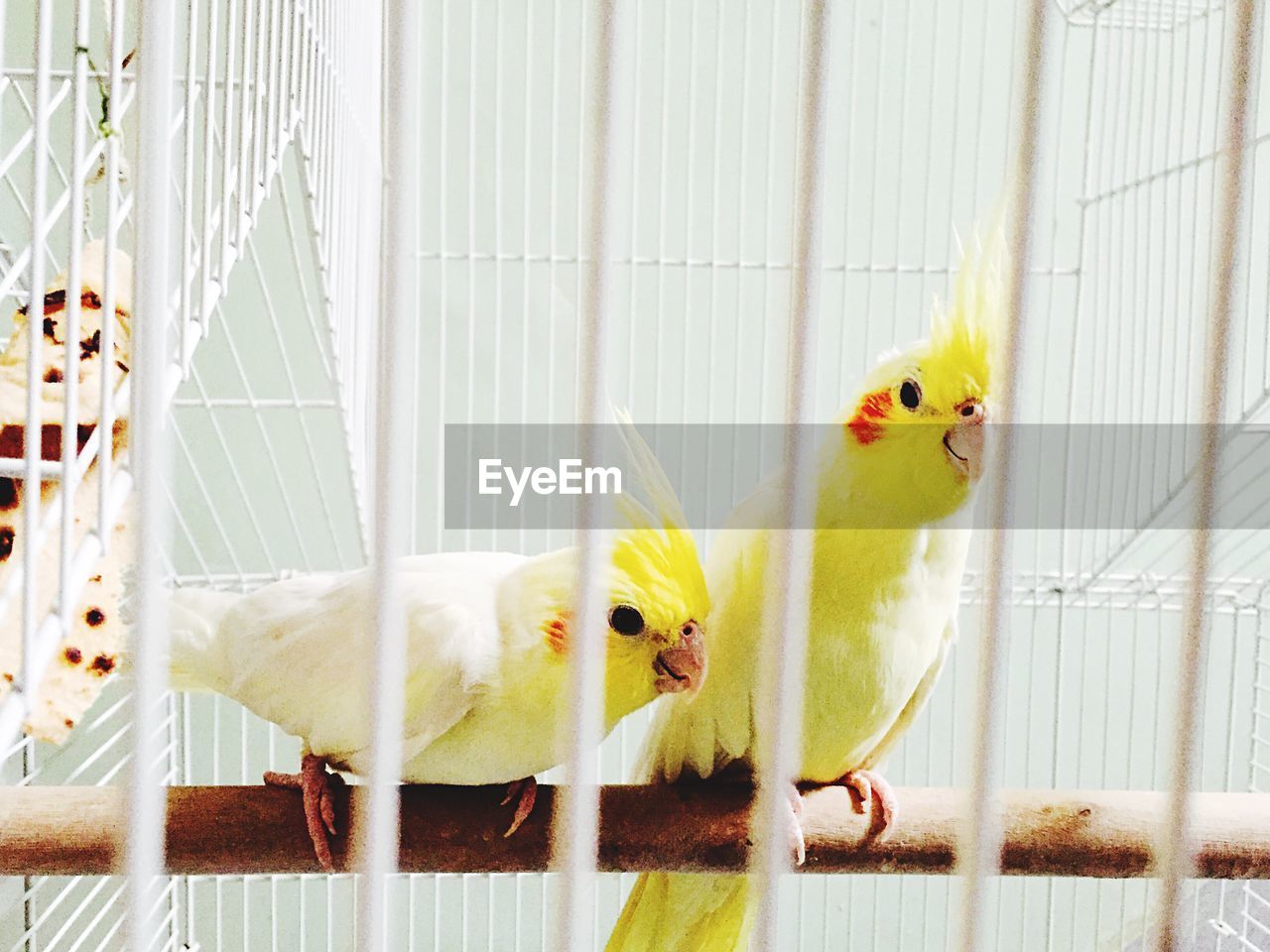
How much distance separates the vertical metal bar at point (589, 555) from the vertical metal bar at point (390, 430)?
0.04 meters

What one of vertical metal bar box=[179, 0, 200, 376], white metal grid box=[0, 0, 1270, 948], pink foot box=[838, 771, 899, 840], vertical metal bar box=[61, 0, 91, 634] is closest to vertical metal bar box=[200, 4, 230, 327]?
Answer: vertical metal bar box=[179, 0, 200, 376]

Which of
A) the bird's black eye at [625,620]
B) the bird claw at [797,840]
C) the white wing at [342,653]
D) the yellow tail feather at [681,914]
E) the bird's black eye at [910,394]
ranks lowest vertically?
the yellow tail feather at [681,914]

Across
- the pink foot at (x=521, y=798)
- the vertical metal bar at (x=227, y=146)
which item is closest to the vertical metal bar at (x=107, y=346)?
the vertical metal bar at (x=227, y=146)

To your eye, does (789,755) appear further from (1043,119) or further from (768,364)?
(768,364)

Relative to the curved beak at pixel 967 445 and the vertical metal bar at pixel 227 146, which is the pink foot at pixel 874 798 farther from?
the vertical metal bar at pixel 227 146

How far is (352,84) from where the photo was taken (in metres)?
1.05

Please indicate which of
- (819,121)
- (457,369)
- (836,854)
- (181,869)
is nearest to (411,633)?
(181,869)

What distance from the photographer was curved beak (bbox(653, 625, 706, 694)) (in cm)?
51

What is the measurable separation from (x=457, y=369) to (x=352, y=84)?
0.39 m

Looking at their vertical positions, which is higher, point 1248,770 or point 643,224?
point 643,224

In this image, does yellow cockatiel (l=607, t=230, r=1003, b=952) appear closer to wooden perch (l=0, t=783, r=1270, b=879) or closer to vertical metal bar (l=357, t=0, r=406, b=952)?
wooden perch (l=0, t=783, r=1270, b=879)

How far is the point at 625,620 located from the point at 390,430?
0.31m

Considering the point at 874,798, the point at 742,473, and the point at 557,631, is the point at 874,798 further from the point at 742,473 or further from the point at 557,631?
the point at 742,473

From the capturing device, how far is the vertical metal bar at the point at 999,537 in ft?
0.70
